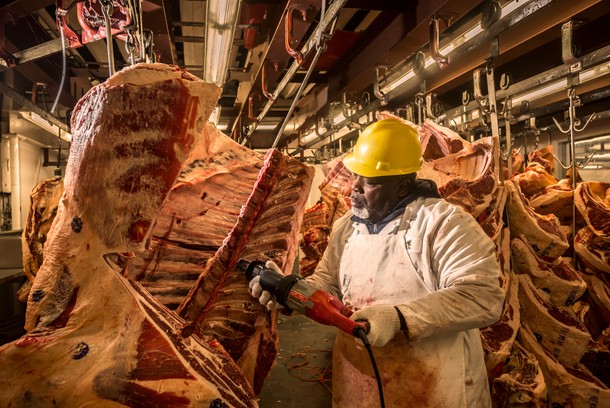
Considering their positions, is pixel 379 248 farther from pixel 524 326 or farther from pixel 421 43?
pixel 421 43

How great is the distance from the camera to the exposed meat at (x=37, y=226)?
4.58 meters

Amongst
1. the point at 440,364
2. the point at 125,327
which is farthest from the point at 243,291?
the point at 440,364

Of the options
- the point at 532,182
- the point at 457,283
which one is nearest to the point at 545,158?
the point at 532,182

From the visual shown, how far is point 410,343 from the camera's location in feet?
6.73

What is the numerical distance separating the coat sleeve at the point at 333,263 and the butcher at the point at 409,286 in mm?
123

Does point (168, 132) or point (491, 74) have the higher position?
point (491, 74)

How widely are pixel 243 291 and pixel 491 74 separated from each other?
260 cm

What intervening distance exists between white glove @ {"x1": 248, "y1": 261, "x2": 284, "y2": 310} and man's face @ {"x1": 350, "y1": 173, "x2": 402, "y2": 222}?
599mm

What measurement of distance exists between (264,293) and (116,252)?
678 mm

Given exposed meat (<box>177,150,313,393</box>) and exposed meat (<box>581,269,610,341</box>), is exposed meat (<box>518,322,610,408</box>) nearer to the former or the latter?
exposed meat (<box>581,269,610,341</box>)

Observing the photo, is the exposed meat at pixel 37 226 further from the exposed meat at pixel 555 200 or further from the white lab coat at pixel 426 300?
the exposed meat at pixel 555 200

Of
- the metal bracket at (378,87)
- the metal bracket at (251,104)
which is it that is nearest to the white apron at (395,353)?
the metal bracket at (378,87)

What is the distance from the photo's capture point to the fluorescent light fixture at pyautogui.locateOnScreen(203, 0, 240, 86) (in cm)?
279

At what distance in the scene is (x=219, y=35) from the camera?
318cm
